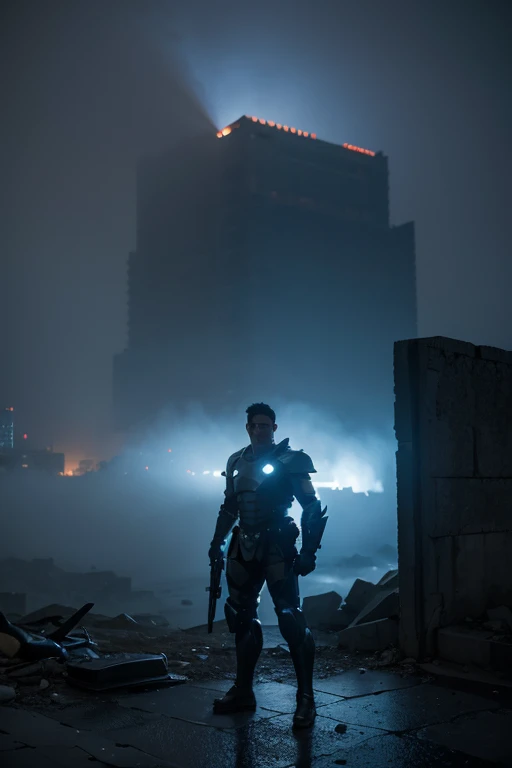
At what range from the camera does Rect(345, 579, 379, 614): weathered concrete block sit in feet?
27.1

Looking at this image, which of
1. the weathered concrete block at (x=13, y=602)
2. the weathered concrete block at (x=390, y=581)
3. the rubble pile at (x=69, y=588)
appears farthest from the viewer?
the rubble pile at (x=69, y=588)

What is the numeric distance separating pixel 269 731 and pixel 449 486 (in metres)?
2.96

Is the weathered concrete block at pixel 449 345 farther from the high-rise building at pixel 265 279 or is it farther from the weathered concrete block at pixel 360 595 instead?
the high-rise building at pixel 265 279

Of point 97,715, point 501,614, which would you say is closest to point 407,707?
point 501,614

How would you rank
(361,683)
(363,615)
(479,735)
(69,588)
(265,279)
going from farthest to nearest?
(265,279) → (69,588) → (363,615) → (361,683) → (479,735)

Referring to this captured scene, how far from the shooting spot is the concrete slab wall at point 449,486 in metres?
5.96

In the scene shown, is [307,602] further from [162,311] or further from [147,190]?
[147,190]

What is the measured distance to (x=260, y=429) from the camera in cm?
507

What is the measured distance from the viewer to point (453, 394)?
6.35m

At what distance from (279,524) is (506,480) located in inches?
127

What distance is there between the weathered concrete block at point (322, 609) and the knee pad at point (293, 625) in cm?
399

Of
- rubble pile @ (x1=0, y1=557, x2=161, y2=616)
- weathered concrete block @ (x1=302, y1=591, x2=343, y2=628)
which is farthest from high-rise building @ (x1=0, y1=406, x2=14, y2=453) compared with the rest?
weathered concrete block @ (x1=302, y1=591, x2=343, y2=628)

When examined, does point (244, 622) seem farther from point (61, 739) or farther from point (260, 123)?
point (260, 123)

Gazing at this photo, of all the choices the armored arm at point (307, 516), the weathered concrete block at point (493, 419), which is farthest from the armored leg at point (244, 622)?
the weathered concrete block at point (493, 419)
